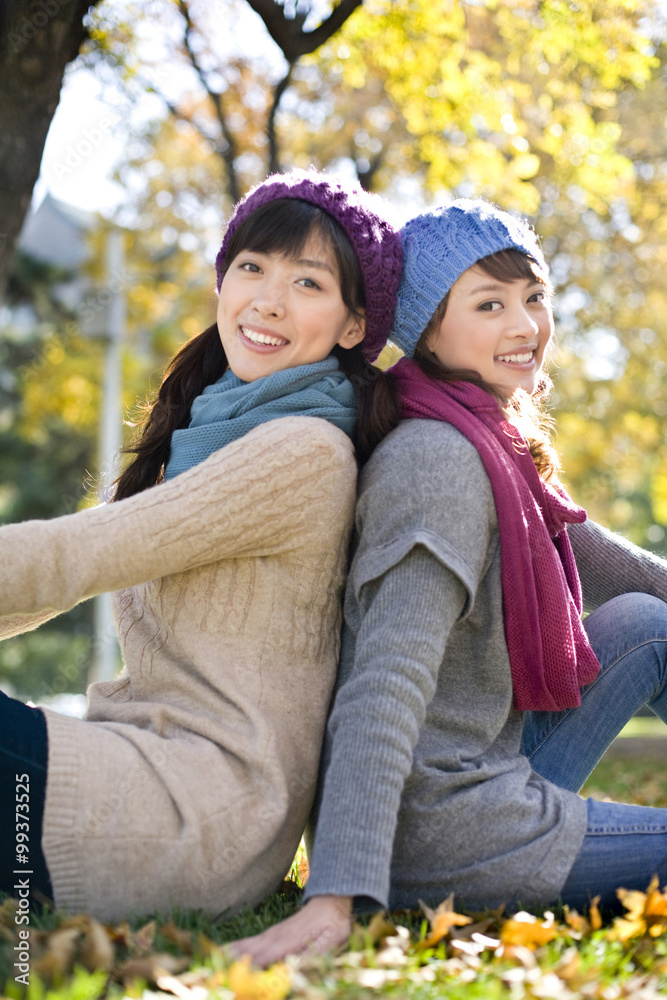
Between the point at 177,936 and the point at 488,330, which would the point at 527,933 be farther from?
the point at 488,330

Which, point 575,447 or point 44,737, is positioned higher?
point 575,447

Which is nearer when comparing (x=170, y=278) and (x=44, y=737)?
(x=44, y=737)

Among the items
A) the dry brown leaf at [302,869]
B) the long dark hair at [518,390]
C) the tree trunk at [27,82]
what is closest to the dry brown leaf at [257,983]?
the dry brown leaf at [302,869]

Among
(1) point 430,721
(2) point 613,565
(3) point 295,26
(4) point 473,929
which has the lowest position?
(4) point 473,929

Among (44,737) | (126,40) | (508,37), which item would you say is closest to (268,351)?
(44,737)

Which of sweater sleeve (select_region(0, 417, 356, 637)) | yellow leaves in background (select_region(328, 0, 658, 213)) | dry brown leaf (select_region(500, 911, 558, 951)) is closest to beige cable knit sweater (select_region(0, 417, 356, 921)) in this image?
sweater sleeve (select_region(0, 417, 356, 637))

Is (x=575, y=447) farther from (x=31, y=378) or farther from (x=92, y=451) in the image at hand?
(x=92, y=451)

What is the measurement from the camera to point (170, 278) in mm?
12141

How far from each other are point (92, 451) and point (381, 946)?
53.5ft

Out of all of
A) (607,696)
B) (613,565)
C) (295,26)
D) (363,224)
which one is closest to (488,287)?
(363,224)

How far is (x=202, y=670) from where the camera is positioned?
2334 mm

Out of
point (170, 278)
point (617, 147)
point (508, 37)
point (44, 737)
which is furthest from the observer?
point (170, 278)

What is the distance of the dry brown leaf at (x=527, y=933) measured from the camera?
80.3 inches

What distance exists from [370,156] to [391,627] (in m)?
7.48
